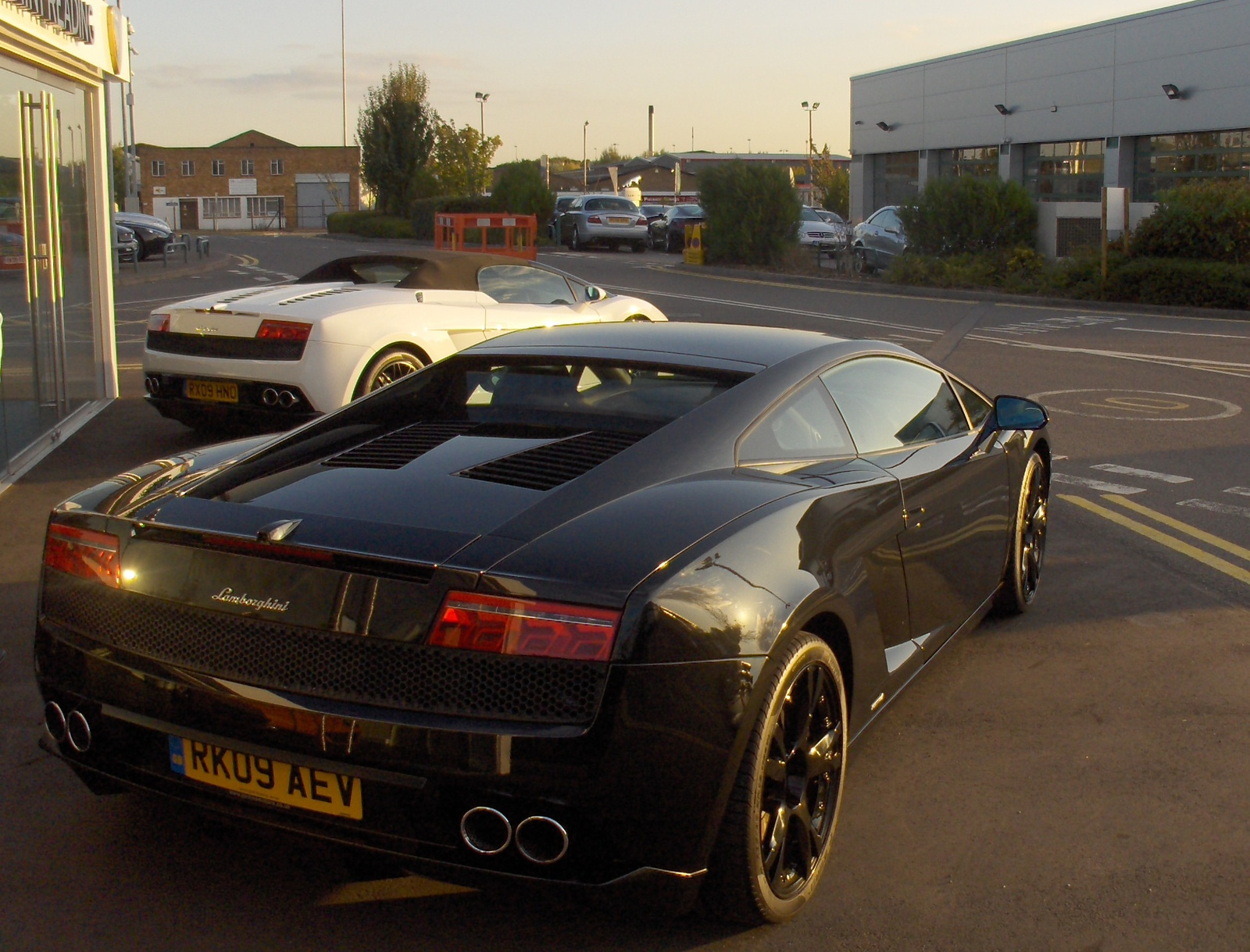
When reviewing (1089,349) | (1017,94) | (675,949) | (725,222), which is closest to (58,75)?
(675,949)

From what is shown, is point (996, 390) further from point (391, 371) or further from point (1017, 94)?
point (1017, 94)

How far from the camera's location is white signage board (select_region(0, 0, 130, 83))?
29.0ft

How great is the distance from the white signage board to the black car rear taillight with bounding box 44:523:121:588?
6.30 meters

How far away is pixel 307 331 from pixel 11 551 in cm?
255

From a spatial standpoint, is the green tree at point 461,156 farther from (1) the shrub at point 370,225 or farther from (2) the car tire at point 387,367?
(2) the car tire at point 387,367

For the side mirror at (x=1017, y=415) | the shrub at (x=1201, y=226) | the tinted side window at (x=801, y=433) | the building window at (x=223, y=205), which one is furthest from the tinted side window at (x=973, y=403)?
the building window at (x=223, y=205)

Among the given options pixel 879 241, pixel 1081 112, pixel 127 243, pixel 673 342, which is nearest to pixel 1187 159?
pixel 1081 112

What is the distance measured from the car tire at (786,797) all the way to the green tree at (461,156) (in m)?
66.9

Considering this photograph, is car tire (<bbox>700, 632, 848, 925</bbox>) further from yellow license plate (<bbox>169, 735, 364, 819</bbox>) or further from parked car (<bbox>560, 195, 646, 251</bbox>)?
parked car (<bbox>560, 195, 646, 251</bbox>)

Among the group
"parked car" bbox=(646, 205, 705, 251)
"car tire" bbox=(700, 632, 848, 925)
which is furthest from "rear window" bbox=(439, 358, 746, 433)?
"parked car" bbox=(646, 205, 705, 251)

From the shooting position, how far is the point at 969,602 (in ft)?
15.7

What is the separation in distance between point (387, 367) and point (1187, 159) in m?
29.3

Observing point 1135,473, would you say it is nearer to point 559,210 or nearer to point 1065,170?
point 1065,170

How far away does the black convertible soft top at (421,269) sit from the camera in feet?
32.6
